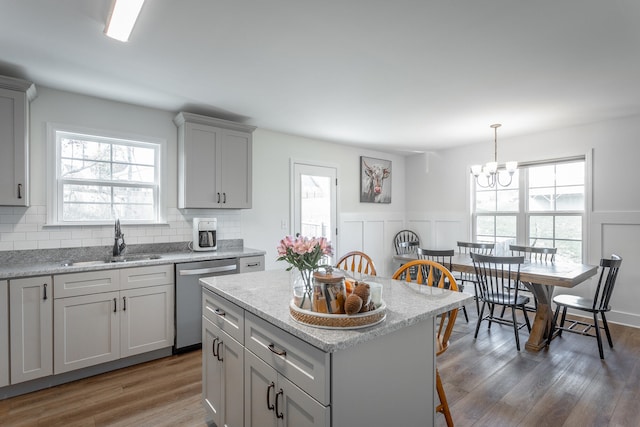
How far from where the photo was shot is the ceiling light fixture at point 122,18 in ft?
5.73

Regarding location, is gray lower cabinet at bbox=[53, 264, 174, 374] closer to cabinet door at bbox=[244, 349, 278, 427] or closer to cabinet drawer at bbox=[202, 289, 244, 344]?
cabinet drawer at bbox=[202, 289, 244, 344]

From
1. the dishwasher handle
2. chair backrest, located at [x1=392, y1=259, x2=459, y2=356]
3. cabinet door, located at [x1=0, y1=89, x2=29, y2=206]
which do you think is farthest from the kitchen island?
cabinet door, located at [x1=0, y1=89, x2=29, y2=206]

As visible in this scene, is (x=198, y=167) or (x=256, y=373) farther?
(x=198, y=167)

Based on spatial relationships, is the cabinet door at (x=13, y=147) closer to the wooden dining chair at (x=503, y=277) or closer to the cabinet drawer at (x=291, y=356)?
the cabinet drawer at (x=291, y=356)

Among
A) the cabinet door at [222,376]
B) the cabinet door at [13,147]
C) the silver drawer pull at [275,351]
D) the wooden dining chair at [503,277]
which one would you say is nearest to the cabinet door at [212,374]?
the cabinet door at [222,376]

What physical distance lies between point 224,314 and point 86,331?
161cm

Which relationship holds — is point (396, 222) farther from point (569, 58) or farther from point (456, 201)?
point (569, 58)

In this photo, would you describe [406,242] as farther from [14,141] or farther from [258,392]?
[14,141]

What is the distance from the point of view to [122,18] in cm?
186

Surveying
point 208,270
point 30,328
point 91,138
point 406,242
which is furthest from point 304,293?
point 406,242

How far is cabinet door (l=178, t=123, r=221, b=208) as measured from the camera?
3400mm

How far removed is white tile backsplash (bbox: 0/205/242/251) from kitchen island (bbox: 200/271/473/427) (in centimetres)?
186

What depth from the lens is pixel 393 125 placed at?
4117mm

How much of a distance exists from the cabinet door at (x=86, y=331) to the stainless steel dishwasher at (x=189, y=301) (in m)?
0.49
